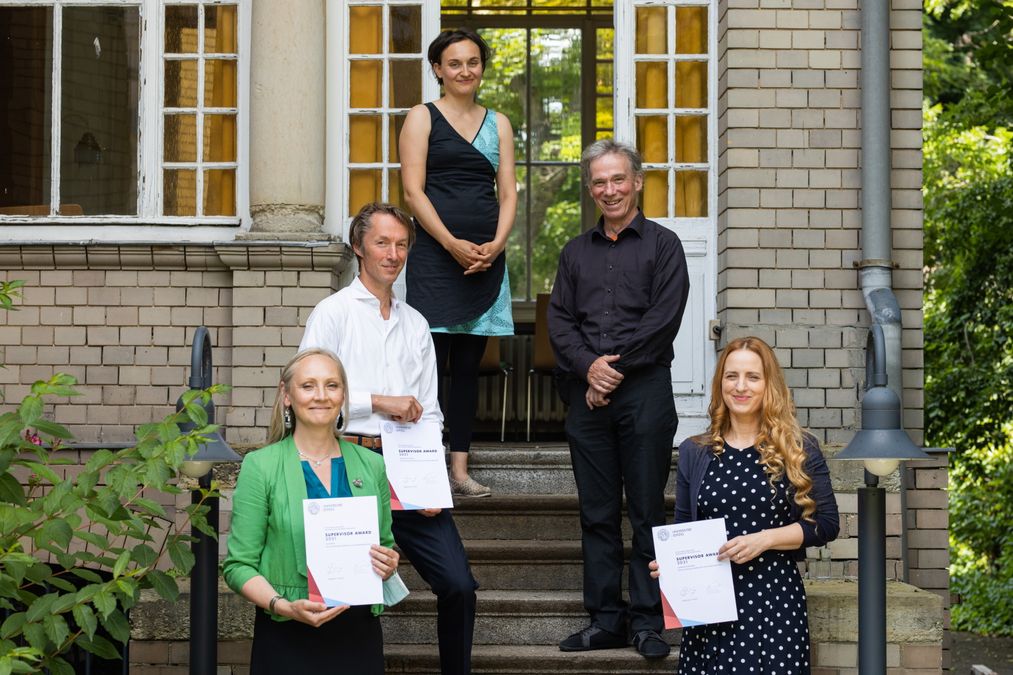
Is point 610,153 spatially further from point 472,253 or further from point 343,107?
point 343,107

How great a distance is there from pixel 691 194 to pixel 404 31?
5.69ft

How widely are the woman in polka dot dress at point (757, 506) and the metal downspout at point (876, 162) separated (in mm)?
2462

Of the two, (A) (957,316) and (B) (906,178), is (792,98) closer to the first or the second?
(B) (906,178)

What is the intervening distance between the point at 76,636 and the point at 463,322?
8.09ft

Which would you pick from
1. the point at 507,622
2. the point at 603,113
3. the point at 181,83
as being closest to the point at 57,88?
the point at 181,83

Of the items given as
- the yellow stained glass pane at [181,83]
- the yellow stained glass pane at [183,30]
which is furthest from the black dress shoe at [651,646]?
the yellow stained glass pane at [183,30]

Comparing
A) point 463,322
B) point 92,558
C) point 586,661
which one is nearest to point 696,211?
point 463,322

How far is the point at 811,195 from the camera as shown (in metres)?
6.90

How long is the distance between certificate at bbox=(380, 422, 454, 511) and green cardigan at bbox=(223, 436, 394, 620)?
1.93 feet

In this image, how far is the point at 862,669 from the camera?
16.0 feet

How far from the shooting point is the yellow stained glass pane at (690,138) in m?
7.32

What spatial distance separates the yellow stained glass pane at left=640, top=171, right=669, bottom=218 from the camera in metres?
7.36

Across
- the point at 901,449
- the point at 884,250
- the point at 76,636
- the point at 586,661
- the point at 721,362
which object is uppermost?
the point at 884,250

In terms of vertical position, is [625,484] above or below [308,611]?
above
